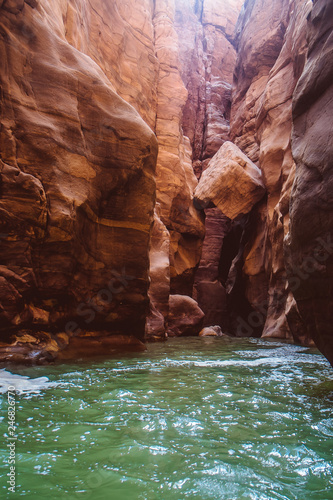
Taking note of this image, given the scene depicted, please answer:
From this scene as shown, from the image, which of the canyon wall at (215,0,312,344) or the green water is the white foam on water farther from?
the canyon wall at (215,0,312,344)

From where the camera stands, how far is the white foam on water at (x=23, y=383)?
12.6ft

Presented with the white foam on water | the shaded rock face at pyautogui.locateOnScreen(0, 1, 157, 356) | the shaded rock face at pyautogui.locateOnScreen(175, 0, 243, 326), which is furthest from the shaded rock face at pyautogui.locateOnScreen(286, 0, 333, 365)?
the shaded rock face at pyautogui.locateOnScreen(175, 0, 243, 326)

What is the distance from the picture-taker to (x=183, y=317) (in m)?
16.5

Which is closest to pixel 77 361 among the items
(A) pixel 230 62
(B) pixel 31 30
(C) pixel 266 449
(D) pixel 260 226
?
(C) pixel 266 449

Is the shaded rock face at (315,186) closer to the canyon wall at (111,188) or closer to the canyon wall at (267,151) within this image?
the canyon wall at (111,188)

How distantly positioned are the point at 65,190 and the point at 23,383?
377 cm

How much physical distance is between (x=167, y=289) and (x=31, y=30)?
33.3ft

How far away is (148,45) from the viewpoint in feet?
70.5

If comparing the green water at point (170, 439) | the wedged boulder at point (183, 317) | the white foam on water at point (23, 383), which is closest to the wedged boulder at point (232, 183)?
the wedged boulder at point (183, 317)

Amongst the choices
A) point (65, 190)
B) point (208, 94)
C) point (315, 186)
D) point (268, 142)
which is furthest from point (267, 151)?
point (208, 94)

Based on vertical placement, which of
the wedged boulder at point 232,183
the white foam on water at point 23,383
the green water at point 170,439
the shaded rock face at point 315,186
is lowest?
the white foam on water at point 23,383

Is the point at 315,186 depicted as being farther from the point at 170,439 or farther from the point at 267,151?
the point at 267,151

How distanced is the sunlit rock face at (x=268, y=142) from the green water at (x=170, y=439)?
30.6ft

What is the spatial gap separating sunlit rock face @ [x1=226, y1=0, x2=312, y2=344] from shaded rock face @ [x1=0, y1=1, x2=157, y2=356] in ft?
22.5
